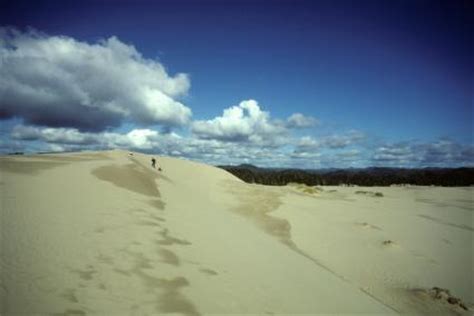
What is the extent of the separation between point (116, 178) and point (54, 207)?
11365 millimetres

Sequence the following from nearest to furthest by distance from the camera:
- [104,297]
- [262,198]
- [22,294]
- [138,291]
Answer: [22,294] < [104,297] < [138,291] < [262,198]

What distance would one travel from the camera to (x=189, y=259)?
10.4 meters

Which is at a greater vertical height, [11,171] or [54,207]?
[11,171]

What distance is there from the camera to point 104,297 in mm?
6918

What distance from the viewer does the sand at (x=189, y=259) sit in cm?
725

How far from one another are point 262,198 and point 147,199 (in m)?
14.6

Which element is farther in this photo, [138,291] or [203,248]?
[203,248]

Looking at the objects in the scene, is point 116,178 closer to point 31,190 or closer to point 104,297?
point 31,190

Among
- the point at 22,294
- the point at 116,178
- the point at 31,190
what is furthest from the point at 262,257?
the point at 116,178

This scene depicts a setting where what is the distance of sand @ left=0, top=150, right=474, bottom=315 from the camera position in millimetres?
7246

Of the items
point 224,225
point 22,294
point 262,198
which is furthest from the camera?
point 262,198

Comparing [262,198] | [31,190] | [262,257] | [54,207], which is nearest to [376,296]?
[262,257]

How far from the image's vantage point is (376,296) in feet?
37.3

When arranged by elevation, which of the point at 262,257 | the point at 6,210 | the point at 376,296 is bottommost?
the point at 376,296
